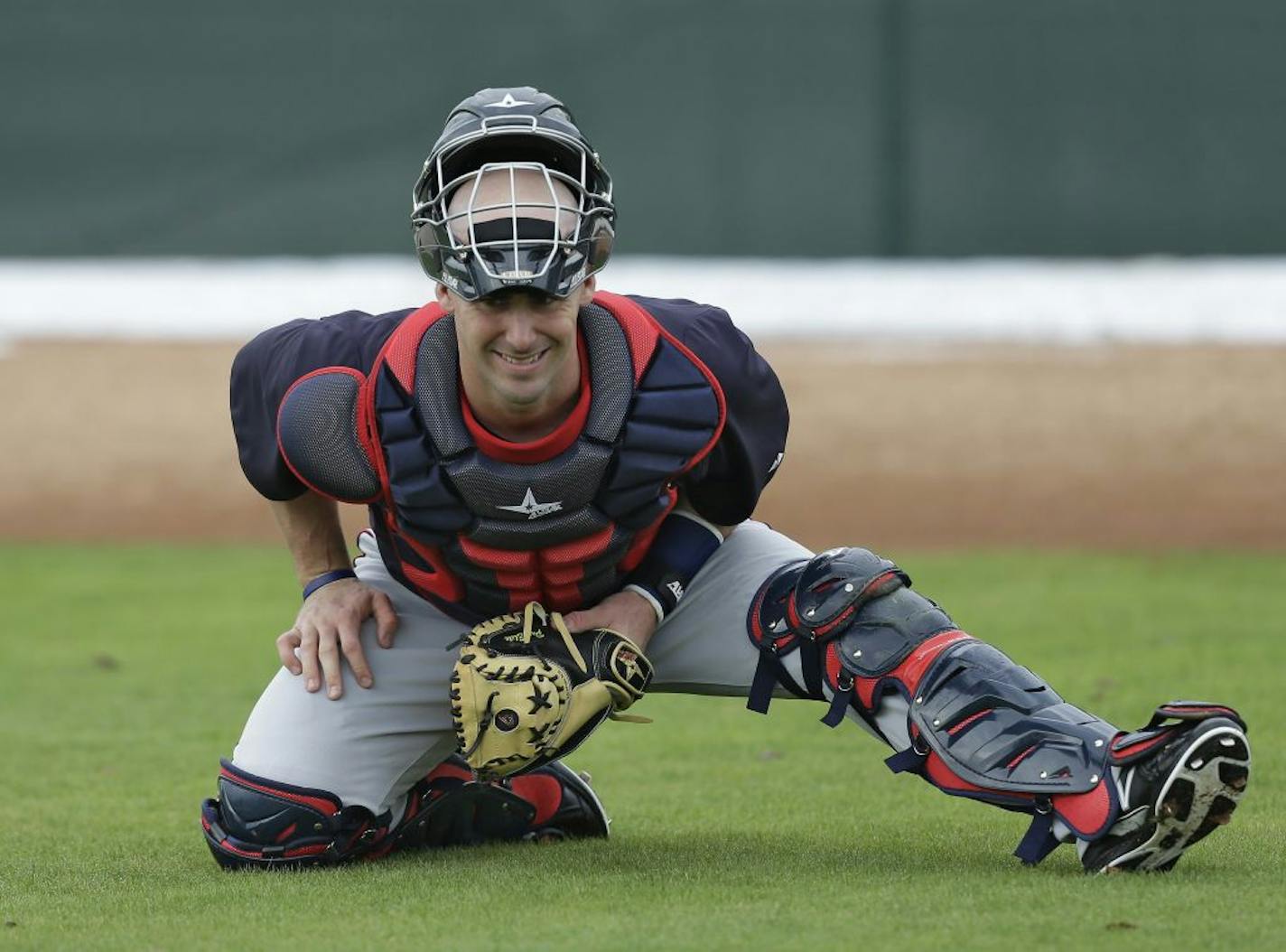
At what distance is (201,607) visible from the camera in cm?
762

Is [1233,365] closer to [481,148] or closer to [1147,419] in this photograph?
[1147,419]

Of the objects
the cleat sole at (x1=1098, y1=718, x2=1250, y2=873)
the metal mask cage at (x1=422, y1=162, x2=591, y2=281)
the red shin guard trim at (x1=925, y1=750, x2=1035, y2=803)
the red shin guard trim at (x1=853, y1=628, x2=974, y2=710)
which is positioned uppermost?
the metal mask cage at (x1=422, y1=162, x2=591, y2=281)

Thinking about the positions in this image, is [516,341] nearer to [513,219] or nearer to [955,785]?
[513,219]

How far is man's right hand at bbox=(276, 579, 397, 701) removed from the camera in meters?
3.97

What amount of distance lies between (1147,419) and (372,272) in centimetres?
449

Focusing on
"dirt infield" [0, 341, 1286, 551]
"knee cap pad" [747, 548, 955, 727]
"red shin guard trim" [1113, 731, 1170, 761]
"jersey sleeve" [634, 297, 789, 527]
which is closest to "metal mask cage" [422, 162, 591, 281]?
"jersey sleeve" [634, 297, 789, 527]

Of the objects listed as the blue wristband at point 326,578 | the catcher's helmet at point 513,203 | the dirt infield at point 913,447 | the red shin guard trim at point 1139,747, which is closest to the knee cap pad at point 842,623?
the red shin guard trim at point 1139,747

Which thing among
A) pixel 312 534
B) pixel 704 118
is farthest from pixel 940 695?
pixel 704 118

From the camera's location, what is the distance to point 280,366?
388 cm

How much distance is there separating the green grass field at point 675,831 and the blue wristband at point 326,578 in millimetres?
557

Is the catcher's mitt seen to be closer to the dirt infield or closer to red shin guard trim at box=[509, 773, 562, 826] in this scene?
red shin guard trim at box=[509, 773, 562, 826]

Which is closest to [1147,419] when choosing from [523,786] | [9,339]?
[9,339]

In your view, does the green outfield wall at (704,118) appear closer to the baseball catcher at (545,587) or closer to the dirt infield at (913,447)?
the dirt infield at (913,447)

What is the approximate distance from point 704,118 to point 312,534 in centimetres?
813
